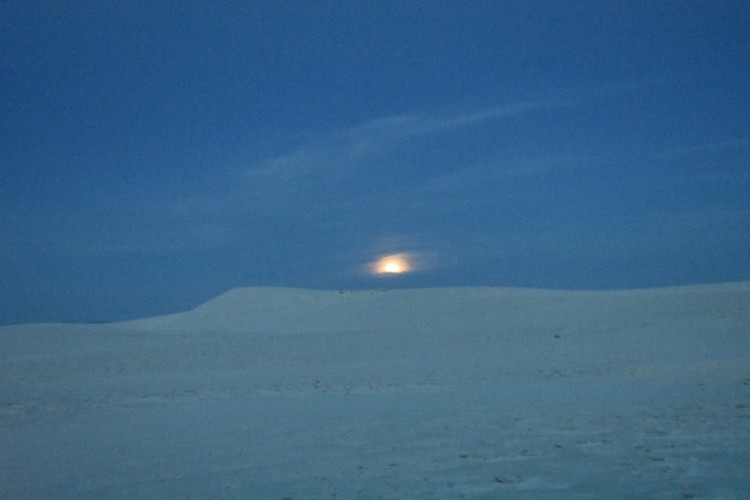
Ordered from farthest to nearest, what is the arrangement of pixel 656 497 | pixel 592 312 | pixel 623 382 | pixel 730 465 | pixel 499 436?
pixel 592 312 → pixel 623 382 → pixel 499 436 → pixel 730 465 → pixel 656 497

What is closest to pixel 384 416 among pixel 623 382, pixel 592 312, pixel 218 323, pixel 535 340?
pixel 623 382

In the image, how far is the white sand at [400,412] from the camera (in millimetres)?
5852

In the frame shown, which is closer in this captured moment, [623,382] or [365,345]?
[623,382]

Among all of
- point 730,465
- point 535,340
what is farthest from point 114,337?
point 730,465

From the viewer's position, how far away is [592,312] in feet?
78.4

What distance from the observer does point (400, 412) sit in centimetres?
943

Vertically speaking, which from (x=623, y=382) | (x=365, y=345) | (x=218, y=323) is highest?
(x=218, y=323)

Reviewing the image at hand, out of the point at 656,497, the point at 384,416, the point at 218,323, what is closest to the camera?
the point at 656,497

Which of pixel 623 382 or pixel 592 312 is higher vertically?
pixel 592 312

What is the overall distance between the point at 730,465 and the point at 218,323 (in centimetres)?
2872

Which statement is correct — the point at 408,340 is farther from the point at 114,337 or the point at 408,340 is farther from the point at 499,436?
the point at 499,436

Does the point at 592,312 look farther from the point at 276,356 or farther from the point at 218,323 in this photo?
the point at 218,323

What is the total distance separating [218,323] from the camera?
3256cm

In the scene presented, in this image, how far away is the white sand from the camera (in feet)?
19.2
